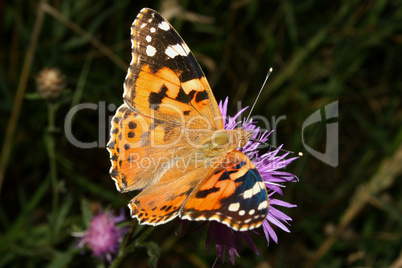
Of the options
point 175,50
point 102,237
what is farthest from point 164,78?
point 102,237

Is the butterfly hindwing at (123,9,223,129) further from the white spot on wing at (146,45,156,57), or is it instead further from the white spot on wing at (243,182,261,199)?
the white spot on wing at (243,182,261,199)

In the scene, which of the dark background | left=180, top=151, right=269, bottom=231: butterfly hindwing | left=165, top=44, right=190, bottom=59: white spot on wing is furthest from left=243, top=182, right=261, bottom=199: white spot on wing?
the dark background

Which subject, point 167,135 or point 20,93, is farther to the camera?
point 20,93

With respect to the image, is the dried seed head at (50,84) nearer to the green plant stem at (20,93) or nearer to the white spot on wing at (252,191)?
the green plant stem at (20,93)

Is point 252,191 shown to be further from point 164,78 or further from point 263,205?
point 164,78

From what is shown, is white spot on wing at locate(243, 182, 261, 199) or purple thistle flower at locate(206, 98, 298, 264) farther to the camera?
purple thistle flower at locate(206, 98, 298, 264)

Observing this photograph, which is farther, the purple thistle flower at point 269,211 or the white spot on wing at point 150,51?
the white spot on wing at point 150,51

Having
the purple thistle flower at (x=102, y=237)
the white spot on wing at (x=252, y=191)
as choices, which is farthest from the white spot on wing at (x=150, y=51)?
the purple thistle flower at (x=102, y=237)
